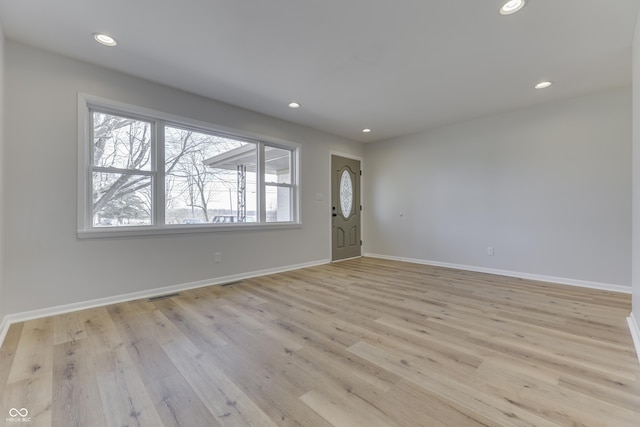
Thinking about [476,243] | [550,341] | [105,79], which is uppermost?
[105,79]

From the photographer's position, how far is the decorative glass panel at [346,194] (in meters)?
5.72

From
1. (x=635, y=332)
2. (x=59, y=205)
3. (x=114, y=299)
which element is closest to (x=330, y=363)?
(x=635, y=332)

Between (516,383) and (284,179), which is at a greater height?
(284,179)

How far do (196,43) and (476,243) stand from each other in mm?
4725

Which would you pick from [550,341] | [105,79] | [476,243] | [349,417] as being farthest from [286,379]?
[476,243]

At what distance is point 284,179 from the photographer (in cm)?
475

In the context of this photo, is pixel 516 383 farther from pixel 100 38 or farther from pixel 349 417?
pixel 100 38

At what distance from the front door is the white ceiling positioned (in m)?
2.04

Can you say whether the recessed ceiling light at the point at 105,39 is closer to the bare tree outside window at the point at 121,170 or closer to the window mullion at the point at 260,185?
the bare tree outside window at the point at 121,170

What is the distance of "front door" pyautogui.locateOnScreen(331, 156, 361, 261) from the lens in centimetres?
552

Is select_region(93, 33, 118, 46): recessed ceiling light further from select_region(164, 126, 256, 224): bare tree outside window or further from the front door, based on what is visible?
the front door

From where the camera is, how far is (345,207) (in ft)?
19.0

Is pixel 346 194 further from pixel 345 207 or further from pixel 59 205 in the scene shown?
pixel 59 205

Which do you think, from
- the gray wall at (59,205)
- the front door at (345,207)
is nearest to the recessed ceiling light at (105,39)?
the gray wall at (59,205)
